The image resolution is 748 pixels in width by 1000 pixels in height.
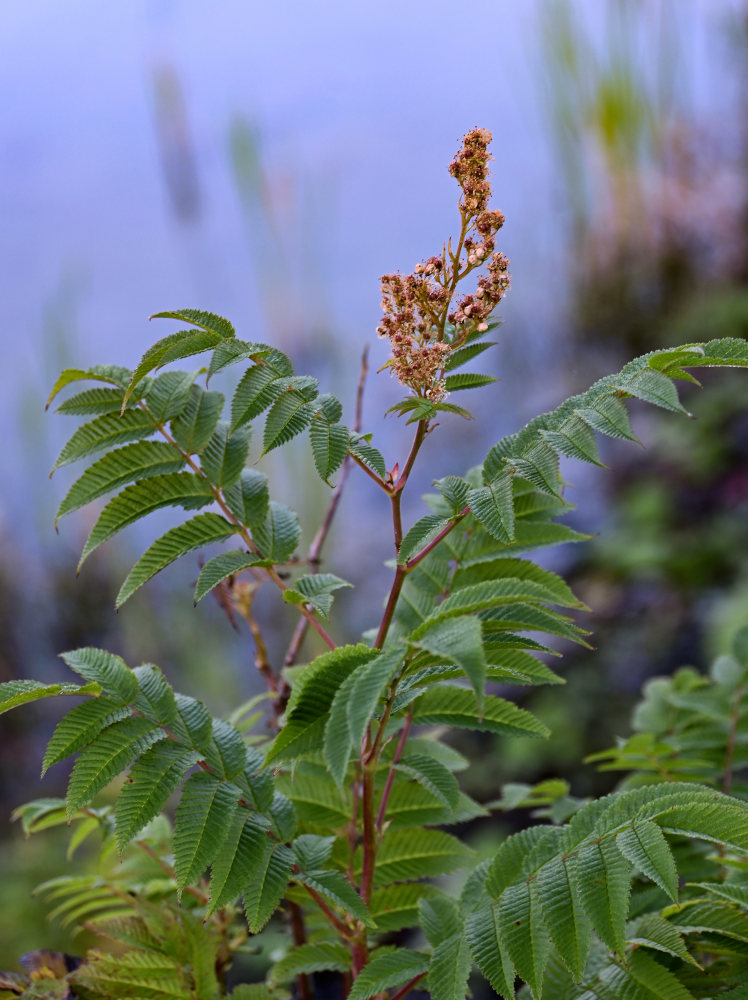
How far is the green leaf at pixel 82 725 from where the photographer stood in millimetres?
→ 611

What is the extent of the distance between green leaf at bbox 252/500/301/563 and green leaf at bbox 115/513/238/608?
1.2 inches

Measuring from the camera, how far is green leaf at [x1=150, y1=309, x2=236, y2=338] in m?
0.64

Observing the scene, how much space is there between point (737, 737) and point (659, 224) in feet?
13.4

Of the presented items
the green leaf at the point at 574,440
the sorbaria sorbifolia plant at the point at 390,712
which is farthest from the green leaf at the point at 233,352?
the green leaf at the point at 574,440

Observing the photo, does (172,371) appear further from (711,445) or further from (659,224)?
(659,224)

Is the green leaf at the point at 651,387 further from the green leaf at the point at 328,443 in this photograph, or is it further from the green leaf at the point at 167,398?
the green leaf at the point at 167,398

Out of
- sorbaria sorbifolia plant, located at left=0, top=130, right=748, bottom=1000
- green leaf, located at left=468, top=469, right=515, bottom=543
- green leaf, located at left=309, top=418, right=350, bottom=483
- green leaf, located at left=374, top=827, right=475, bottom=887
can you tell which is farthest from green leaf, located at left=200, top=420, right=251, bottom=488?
green leaf, located at left=374, top=827, right=475, bottom=887

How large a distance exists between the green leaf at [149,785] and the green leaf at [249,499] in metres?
0.19

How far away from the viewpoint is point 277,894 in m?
0.63

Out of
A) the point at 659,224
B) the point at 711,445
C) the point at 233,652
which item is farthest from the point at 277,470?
the point at 659,224

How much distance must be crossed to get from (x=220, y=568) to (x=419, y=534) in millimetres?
153

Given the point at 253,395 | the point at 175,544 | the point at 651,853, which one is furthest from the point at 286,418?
the point at 651,853

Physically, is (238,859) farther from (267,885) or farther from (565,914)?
(565,914)

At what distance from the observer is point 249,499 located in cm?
74
